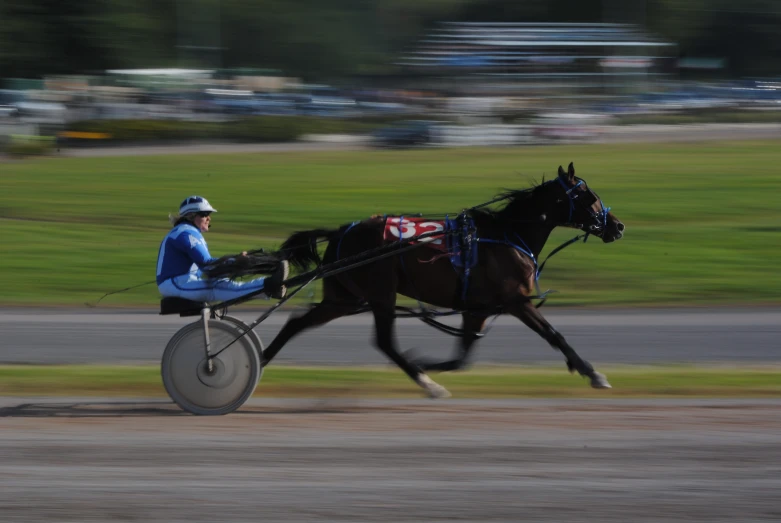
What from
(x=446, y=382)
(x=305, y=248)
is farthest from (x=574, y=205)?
(x=305, y=248)

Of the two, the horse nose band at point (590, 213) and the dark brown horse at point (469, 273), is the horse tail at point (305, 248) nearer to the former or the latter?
the dark brown horse at point (469, 273)

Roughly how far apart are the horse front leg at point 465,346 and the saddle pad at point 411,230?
59 centimetres

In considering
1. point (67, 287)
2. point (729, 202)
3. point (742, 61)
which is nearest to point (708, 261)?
point (729, 202)

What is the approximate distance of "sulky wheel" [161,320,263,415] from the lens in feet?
25.7

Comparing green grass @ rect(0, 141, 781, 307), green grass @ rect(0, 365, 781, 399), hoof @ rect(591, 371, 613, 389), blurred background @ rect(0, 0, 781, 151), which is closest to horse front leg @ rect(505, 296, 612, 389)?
hoof @ rect(591, 371, 613, 389)

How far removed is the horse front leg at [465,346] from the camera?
28.1ft

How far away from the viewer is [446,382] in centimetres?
912

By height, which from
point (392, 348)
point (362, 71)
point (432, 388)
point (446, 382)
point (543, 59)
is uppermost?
point (362, 71)

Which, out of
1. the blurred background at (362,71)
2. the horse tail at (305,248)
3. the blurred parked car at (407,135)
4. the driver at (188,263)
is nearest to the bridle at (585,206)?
the horse tail at (305,248)

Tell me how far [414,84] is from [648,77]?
→ 465 inches

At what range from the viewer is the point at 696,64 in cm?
7600

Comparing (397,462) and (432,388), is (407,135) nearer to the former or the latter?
(432,388)

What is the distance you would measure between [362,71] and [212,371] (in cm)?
6167

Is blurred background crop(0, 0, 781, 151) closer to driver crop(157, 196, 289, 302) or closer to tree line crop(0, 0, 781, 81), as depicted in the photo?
tree line crop(0, 0, 781, 81)
